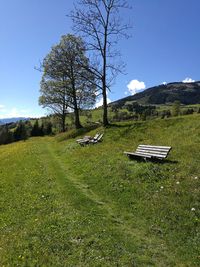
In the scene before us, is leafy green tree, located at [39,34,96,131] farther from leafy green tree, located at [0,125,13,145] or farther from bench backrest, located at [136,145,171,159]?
leafy green tree, located at [0,125,13,145]

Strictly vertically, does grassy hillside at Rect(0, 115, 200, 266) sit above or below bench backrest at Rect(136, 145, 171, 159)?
below

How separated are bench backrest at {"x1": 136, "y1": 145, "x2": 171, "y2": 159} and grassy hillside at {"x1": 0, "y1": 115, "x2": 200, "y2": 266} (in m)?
0.73

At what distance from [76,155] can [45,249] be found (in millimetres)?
19817

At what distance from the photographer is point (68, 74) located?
2181 inches

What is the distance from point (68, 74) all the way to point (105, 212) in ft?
139

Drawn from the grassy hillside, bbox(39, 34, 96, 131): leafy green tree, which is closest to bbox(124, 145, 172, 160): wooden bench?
the grassy hillside

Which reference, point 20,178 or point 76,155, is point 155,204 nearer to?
point 20,178

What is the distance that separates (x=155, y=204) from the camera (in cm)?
1558

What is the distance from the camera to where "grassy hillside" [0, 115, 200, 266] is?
1151cm

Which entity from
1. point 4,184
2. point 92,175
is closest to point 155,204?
point 92,175

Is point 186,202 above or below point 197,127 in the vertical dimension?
below

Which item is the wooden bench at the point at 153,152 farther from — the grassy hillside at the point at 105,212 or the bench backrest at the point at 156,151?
the grassy hillside at the point at 105,212

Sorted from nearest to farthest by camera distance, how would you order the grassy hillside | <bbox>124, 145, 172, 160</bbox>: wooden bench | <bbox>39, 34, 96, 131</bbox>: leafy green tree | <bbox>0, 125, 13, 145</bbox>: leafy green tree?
the grassy hillside < <bbox>124, 145, 172, 160</bbox>: wooden bench < <bbox>39, 34, 96, 131</bbox>: leafy green tree < <bbox>0, 125, 13, 145</bbox>: leafy green tree

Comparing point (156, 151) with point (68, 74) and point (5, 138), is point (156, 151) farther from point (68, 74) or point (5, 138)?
point (5, 138)
